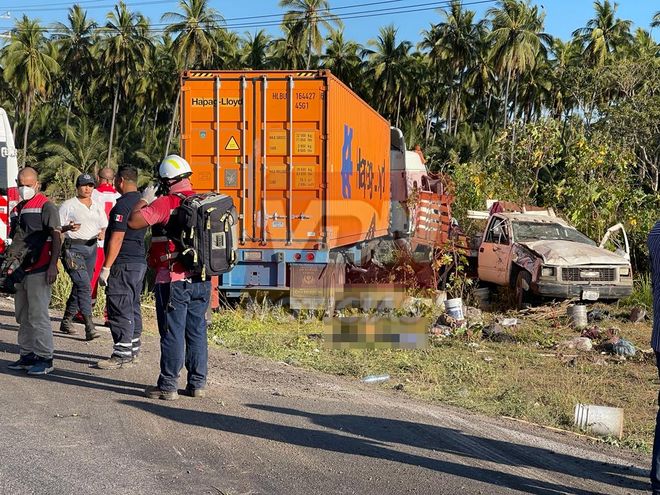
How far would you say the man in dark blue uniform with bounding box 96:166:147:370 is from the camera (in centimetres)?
782

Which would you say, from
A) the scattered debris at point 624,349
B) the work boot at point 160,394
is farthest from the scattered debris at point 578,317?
the work boot at point 160,394

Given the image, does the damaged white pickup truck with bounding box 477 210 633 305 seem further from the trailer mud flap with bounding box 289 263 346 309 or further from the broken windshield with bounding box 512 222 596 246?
the trailer mud flap with bounding box 289 263 346 309

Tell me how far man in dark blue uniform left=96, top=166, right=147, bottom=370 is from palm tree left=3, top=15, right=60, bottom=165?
50082 mm

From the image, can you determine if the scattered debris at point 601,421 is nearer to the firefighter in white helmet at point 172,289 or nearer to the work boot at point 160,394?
the firefighter in white helmet at point 172,289

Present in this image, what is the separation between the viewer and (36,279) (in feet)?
24.4

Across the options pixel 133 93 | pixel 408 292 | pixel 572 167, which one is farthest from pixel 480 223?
pixel 133 93

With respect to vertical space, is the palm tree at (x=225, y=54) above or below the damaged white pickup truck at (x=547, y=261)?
above

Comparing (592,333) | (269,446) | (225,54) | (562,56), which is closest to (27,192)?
(269,446)

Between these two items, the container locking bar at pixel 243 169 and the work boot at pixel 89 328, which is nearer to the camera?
the work boot at pixel 89 328

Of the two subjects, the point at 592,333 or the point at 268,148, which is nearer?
the point at 592,333

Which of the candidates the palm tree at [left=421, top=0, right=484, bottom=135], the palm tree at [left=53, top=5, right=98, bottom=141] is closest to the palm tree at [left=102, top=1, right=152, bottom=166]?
the palm tree at [left=53, top=5, right=98, bottom=141]

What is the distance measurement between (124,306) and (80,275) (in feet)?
6.13

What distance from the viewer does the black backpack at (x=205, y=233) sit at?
629 cm

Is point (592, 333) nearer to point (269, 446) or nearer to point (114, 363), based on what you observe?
point (114, 363)
